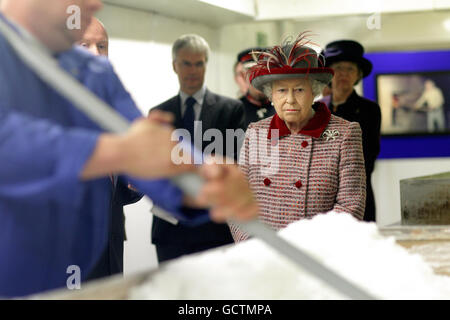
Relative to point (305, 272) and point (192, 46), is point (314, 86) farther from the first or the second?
point (305, 272)

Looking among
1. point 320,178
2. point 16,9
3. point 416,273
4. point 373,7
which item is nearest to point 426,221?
point 320,178

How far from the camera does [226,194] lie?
1.96ft

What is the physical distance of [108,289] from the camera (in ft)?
2.38

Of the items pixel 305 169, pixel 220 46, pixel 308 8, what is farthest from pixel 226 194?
pixel 308 8

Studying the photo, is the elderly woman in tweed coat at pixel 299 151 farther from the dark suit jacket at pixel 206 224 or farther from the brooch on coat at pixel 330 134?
the dark suit jacket at pixel 206 224

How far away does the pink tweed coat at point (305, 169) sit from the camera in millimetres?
1419

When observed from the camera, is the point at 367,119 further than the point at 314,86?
Yes

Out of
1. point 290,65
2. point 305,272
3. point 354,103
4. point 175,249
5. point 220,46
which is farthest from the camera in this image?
point 220,46

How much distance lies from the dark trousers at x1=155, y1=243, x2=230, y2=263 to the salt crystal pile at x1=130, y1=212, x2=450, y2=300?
0.56 meters

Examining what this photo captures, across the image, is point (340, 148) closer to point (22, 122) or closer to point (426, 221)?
point (426, 221)

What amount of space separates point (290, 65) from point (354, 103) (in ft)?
2.06

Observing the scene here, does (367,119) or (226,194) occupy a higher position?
(367,119)

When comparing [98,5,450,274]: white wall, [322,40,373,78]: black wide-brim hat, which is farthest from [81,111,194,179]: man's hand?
[322,40,373,78]: black wide-brim hat

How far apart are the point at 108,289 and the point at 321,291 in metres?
0.26
